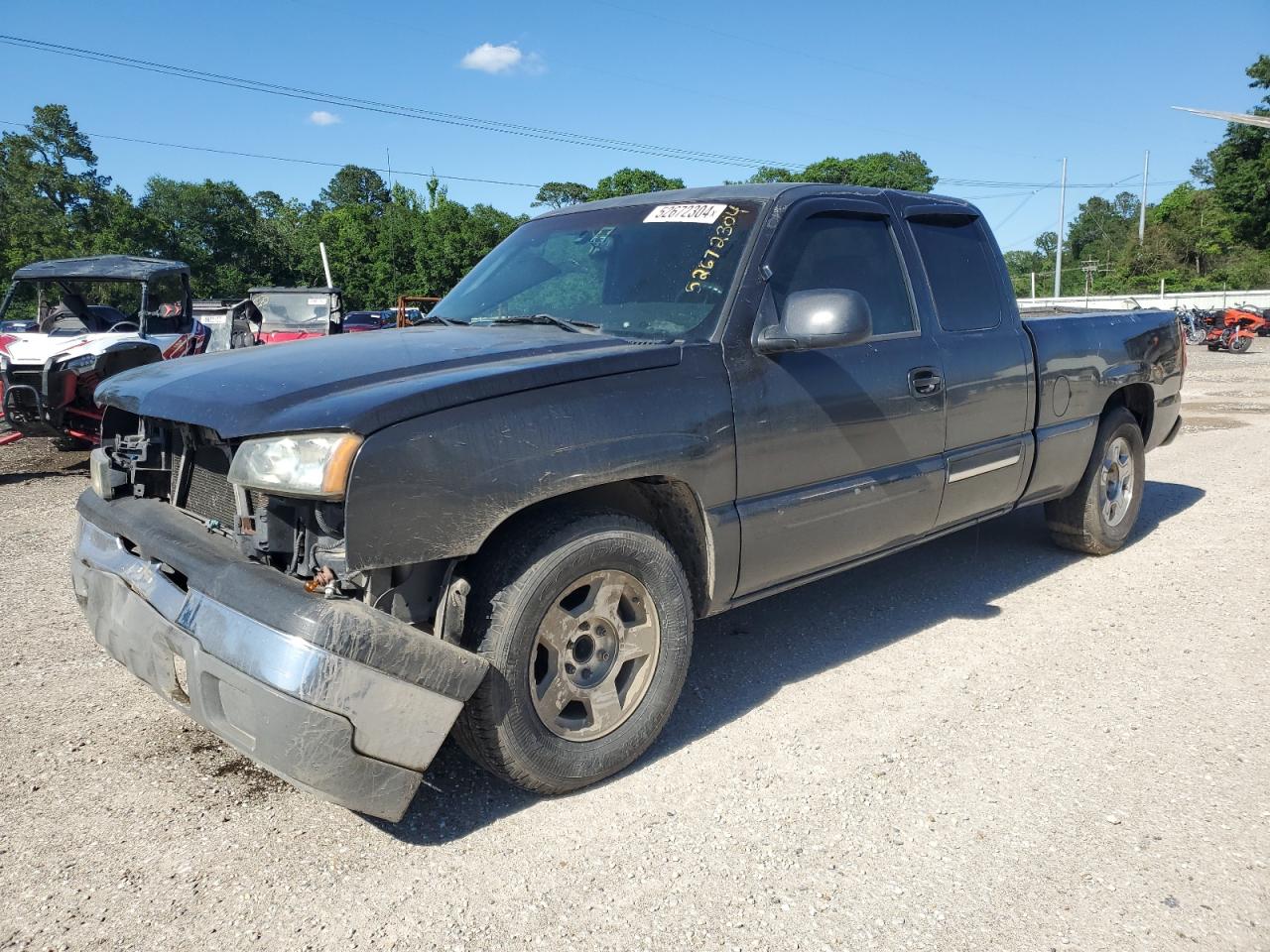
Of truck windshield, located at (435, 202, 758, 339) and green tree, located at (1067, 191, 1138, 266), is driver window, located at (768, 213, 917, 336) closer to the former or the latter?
truck windshield, located at (435, 202, 758, 339)

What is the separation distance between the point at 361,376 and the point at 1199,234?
70761 mm

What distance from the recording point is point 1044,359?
4.57m

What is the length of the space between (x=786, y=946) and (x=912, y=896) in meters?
0.41

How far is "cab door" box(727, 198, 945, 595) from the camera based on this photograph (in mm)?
3213

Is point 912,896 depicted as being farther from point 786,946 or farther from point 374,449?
point 374,449

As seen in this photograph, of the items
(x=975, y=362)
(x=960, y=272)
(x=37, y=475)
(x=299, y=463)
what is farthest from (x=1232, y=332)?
(x=299, y=463)

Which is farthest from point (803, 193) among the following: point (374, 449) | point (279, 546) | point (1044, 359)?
point (279, 546)

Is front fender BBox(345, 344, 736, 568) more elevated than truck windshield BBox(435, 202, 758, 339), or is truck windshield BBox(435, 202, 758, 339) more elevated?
truck windshield BBox(435, 202, 758, 339)

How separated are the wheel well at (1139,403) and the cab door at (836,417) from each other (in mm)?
2188

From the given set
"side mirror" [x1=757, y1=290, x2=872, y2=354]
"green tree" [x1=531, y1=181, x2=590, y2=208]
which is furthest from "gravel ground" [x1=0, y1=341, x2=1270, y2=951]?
"green tree" [x1=531, y1=181, x2=590, y2=208]

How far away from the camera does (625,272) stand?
3564 mm

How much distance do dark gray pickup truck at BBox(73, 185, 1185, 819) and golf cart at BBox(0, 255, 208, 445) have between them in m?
5.59

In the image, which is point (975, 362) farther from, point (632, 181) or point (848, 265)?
point (632, 181)

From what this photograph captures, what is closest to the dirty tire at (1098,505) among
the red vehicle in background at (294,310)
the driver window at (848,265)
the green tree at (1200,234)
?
the driver window at (848,265)
